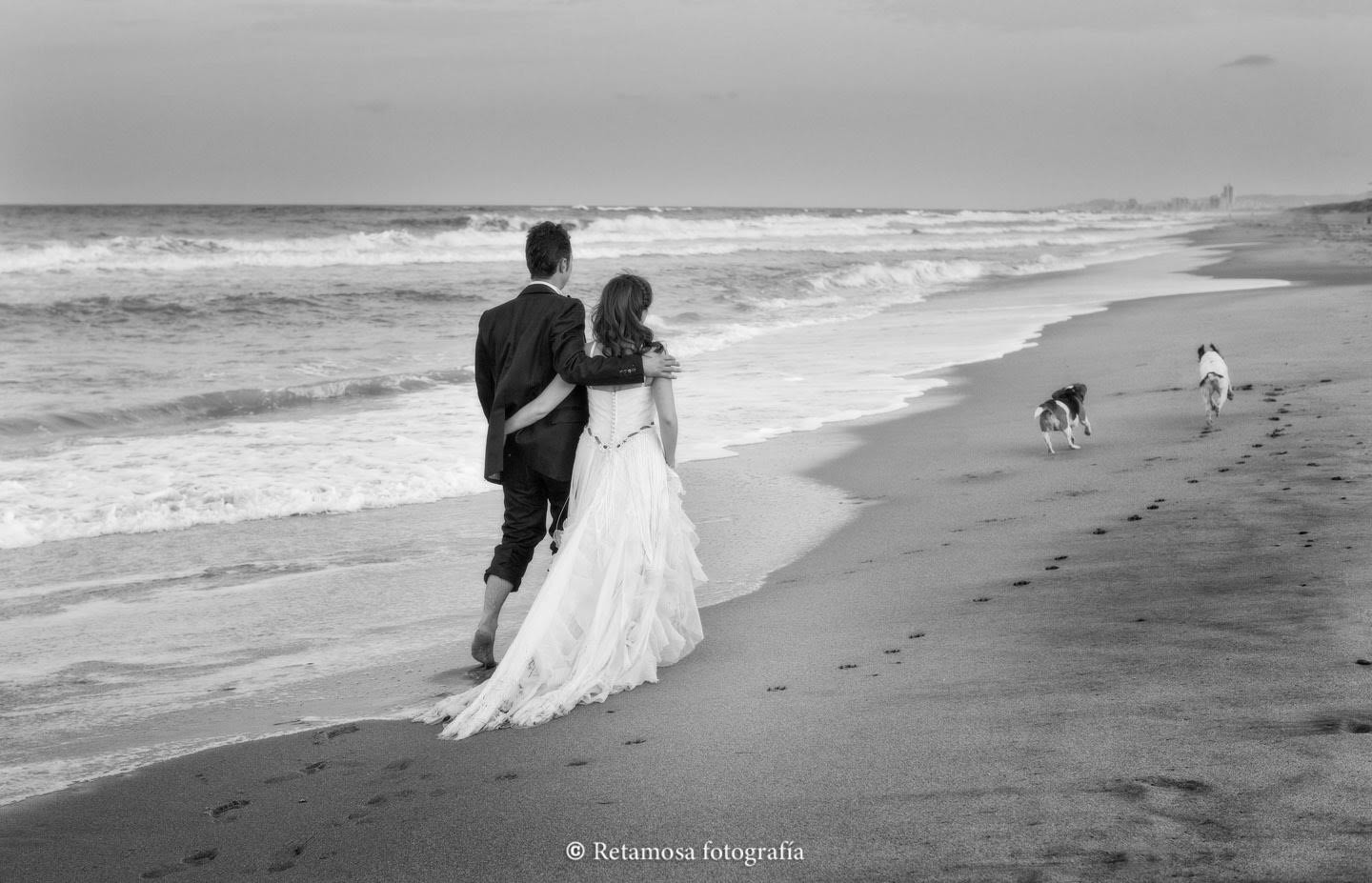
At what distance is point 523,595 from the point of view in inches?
238

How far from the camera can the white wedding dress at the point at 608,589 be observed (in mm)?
4188

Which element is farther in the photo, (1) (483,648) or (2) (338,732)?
(1) (483,648)

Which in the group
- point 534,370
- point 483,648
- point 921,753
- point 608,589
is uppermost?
point 534,370

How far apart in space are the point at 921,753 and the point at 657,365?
6.29 ft


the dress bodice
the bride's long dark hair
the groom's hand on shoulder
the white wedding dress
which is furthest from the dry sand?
the bride's long dark hair

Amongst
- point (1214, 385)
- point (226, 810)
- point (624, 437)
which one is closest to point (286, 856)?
point (226, 810)

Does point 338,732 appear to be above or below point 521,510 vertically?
below

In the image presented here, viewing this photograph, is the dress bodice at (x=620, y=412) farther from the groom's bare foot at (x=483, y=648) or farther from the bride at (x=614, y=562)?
the groom's bare foot at (x=483, y=648)

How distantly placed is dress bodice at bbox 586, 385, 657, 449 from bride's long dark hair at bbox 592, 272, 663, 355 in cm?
18

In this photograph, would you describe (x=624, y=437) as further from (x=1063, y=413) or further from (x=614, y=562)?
(x=1063, y=413)

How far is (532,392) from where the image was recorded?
4754mm

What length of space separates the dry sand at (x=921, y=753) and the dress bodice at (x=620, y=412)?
1.01 metres

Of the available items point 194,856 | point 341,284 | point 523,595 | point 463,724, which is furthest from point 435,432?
point 341,284

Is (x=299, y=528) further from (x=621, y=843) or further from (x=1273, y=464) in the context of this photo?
(x=1273, y=464)
